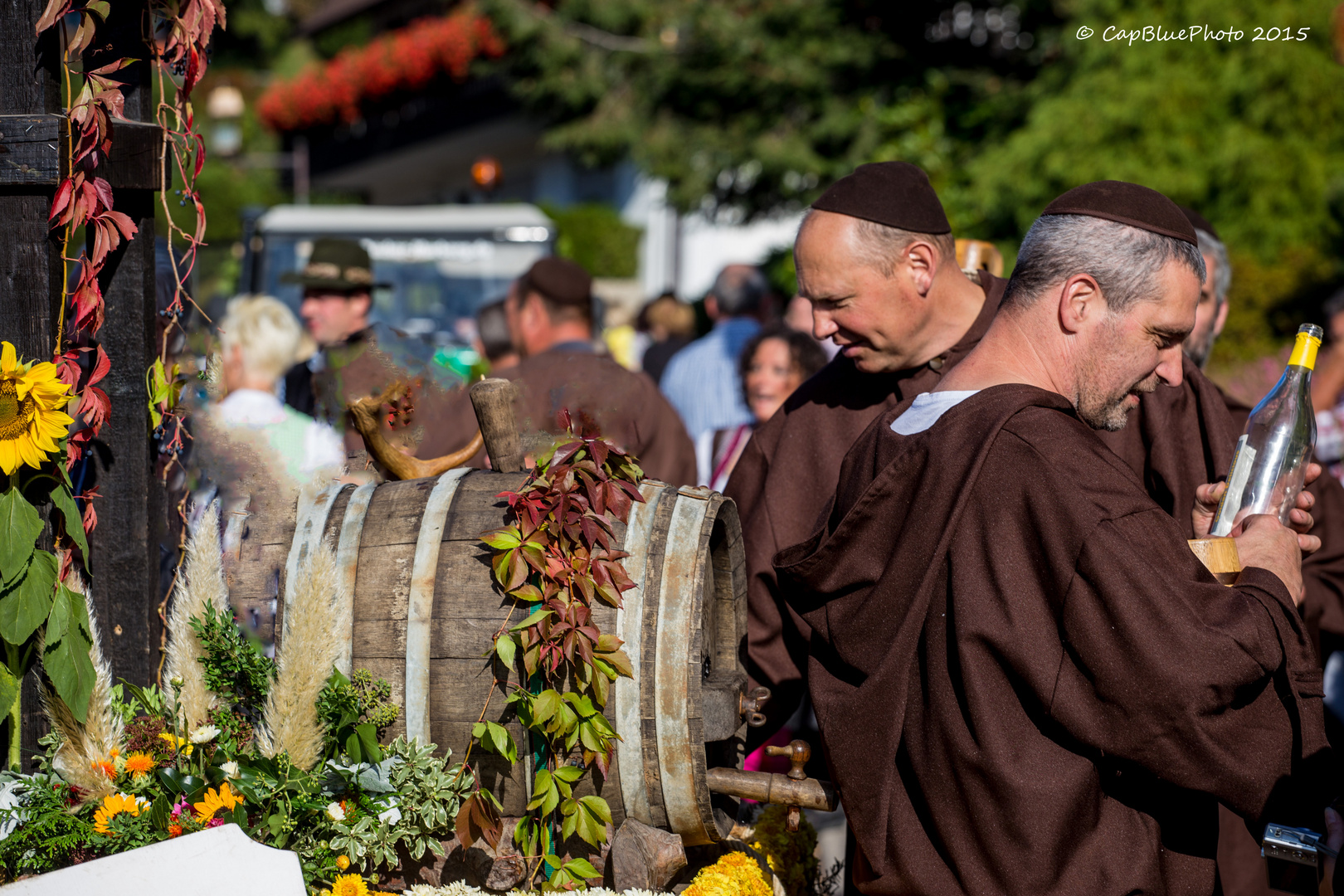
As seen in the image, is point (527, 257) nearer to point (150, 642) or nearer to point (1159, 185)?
point (1159, 185)

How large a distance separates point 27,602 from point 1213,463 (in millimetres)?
2582

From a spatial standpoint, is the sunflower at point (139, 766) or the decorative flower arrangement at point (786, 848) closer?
the sunflower at point (139, 766)

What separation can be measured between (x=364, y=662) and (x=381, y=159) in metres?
21.6

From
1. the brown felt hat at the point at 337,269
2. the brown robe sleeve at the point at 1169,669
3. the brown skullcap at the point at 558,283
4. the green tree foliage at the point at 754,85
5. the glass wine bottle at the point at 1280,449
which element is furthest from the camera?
the green tree foliage at the point at 754,85

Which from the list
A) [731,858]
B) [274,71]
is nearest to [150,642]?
[731,858]

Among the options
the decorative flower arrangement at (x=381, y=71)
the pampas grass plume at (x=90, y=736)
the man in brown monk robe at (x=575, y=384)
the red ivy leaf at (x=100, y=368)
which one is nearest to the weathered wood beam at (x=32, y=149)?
the red ivy leaf at (x=100, y=368)

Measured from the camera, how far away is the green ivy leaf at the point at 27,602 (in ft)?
7.05

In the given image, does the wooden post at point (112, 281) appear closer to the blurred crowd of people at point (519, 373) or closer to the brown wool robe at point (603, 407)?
the blurred crowd of people at point (519, 373)

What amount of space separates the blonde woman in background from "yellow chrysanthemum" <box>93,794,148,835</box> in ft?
2.33

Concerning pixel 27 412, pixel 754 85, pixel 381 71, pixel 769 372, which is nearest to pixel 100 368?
pixel 27 412

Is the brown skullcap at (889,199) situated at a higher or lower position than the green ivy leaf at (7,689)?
higher

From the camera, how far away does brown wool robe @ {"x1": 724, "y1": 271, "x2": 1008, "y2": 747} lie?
2818mm

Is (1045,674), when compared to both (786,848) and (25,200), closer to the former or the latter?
(786,848)

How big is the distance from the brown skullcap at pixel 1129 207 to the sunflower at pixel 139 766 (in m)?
1.94
